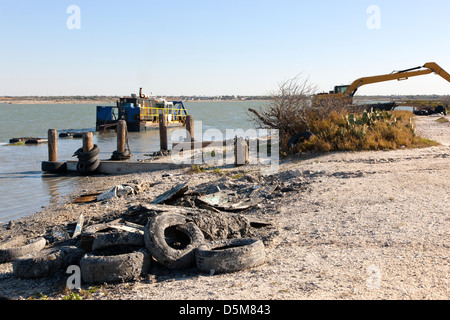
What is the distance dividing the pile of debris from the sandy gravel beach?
153 mm

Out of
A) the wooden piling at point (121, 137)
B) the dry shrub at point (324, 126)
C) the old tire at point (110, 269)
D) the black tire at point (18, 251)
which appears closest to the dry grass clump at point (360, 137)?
the dry shrub at point (324, 126)

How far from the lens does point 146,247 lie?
5707 millimetres

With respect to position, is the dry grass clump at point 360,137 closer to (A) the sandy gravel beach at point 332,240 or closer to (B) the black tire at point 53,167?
(A) the sandy gravel beach at point 332,240

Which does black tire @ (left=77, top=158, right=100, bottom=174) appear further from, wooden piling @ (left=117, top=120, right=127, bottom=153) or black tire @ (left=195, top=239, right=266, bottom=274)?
black tire @ (left=195, top=239, right=266, bottom=274)

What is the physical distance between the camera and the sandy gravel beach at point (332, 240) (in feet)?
15.2

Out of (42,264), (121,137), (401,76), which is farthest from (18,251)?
(401,76)

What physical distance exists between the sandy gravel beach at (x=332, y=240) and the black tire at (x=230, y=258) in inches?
4.7

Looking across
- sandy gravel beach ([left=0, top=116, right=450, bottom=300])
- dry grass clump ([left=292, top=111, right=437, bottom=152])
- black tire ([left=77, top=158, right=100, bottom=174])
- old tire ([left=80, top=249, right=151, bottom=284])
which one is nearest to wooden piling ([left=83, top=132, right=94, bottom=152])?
black tire ([left=77, top=158, right=100, bottom=174])

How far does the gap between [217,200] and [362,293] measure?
4738mm

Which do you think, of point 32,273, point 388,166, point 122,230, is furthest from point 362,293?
point 388,166

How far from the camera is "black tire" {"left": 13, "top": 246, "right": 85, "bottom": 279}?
5.83m

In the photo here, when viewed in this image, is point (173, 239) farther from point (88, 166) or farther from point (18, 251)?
point (88, 166)

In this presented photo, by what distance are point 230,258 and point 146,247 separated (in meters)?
1.11
